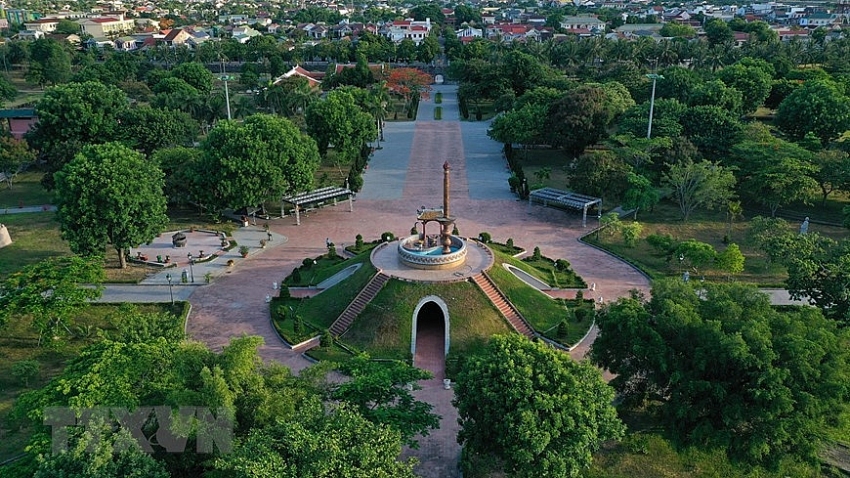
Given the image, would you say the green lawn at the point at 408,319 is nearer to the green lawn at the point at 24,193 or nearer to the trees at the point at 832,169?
the trees at the point at 832,169

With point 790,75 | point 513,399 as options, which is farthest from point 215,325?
point 790,75

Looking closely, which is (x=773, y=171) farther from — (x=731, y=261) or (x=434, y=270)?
(x=434, y=270)

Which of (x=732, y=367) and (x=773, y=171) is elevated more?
(x=773, y=171)

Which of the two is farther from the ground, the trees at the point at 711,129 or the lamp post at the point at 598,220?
the trees at the point at 711,129

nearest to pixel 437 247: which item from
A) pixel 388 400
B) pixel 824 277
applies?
pixel 388 400

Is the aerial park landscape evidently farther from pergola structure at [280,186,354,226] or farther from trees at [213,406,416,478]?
pergola structure at [280,186,354,226]

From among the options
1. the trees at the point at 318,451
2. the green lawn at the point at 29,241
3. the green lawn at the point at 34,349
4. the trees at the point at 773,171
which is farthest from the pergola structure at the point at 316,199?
the trees at the point at 318,451

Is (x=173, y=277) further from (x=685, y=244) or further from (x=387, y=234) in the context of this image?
(x=685, y=244)
